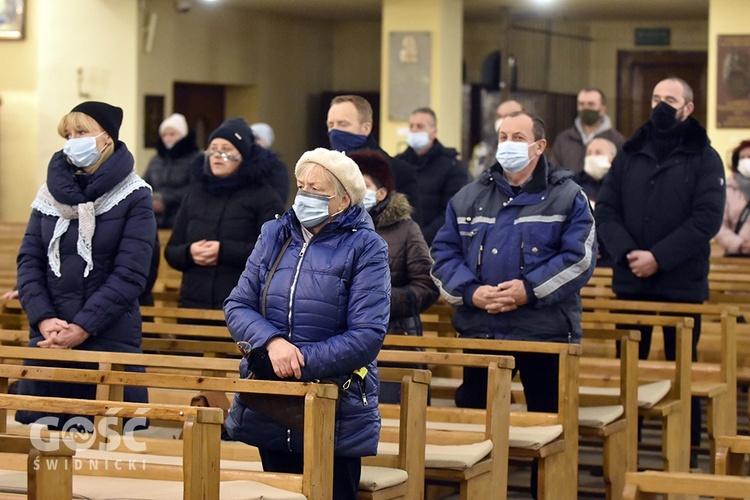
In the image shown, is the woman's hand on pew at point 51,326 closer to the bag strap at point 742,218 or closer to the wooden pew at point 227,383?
the wooden pew at point 227,383

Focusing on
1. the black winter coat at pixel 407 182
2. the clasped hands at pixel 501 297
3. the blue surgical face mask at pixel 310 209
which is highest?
the black winter coat at pixel 407 182

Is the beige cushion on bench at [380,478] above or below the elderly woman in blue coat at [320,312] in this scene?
below

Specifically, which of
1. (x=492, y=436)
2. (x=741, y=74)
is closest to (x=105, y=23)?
(x=741, y=74)

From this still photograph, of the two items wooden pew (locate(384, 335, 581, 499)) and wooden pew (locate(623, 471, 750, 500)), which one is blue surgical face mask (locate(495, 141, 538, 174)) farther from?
wooden pew (locate(623, 471, 750, 500))

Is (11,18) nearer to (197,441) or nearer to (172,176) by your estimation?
(172,176)

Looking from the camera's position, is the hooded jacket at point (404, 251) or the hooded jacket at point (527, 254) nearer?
the hooded jacket at point (527, 254)

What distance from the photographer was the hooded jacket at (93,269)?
5.24 metres

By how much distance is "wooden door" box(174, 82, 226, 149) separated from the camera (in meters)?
16.8

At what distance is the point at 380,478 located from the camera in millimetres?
4324

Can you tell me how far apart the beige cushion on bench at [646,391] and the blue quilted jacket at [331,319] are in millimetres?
2065

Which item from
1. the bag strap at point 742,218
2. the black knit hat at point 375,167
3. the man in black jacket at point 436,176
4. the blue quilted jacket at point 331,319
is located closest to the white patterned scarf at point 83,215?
the black knit hat at point 375,167

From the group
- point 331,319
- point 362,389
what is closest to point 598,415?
point 362,389

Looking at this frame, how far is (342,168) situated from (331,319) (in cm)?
46

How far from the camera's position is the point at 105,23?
544 inches
